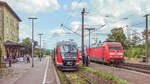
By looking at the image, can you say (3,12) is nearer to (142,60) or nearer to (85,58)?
(85,58)

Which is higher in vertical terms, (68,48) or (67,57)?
(68,48)

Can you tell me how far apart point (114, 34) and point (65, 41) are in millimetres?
51403

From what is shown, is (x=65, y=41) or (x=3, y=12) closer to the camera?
(x=65, y=41)

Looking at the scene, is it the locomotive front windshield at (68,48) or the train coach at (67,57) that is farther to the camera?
the locomotive front windshield at (68,48)

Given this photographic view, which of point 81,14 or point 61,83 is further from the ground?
point 81,14

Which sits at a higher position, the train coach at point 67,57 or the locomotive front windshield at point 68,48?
the locomotive front windshield at point 68,48

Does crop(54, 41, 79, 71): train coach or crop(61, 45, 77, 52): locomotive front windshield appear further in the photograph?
crop(61, 45, 77, 52): locomotive front windshield

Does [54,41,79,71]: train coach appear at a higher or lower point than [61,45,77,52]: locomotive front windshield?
lower

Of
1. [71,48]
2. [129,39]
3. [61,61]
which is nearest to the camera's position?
[61,61]

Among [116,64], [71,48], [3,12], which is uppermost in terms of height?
[3,12]

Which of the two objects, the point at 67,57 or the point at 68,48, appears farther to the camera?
the point at 68,48

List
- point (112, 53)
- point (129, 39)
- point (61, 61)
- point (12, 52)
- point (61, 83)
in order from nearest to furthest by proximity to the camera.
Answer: point (61, 83) < point (61, 61) < point (112, 53) < point (12, 52) < point (129, 39)

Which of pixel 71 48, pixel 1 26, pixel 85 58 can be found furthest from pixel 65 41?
pixel 1 26

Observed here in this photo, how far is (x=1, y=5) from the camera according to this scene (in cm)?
3044
